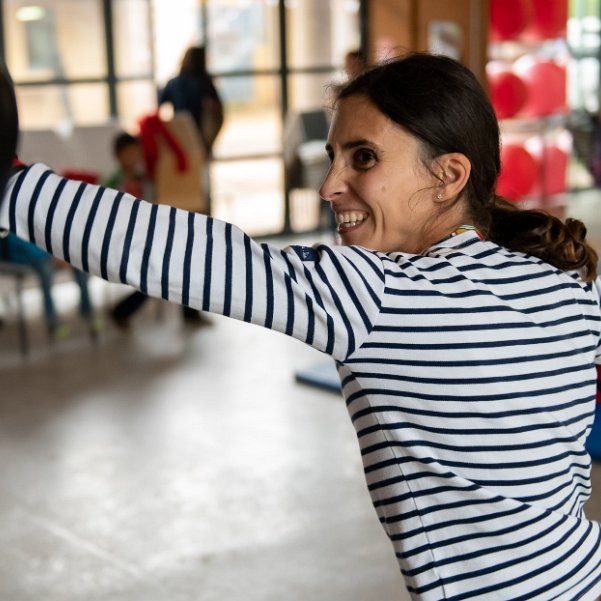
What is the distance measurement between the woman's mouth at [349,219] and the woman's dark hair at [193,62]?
6020 millimetres

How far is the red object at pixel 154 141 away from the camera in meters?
6.32

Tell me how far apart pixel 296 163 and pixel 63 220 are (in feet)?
22.9

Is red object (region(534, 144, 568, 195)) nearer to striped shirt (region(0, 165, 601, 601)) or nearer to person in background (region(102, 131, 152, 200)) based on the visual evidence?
person in background (region(102, 131, 152, 200))

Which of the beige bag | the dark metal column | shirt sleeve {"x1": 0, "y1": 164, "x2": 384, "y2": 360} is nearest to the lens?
shirt sleeve {"x1": 0, "y1": 164, "x2": 384, "y2": 360}

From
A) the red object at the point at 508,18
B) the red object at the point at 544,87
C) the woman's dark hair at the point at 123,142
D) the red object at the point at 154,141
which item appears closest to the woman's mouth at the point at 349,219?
the woman's dark hair at the point at 123,142

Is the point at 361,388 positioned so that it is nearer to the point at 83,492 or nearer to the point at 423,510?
the point at 423,510

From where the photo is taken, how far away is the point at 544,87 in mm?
9055

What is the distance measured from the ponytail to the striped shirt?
0.09 ft

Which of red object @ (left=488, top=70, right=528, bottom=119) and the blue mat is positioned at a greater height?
red object @ (left=488, top=70, right=528, bottom=119)

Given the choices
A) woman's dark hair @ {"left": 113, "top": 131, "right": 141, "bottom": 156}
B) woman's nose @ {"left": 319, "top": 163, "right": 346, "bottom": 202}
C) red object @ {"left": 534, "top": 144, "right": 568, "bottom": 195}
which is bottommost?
red object @ {"left": 534, "top": 144, "right": 568, "bottom": 195}

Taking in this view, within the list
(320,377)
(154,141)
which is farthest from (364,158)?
(154,141)

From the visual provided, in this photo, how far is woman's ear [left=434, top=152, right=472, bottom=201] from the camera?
1230mm

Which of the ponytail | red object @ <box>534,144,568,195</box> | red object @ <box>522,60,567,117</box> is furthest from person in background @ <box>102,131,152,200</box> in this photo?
the ponytail

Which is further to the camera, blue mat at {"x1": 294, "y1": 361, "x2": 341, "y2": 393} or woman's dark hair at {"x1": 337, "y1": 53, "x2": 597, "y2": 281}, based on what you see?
blue mat at {"x1": 294, "y1": 361, "x2": 341, "y2": 393}
